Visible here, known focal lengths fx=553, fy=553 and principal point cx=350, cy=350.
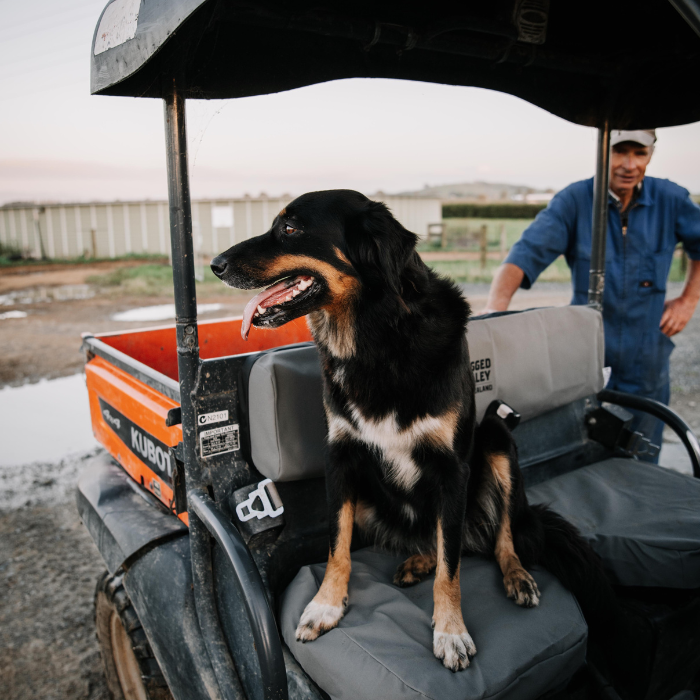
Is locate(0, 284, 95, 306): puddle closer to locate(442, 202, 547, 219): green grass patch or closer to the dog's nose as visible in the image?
the dog's nose

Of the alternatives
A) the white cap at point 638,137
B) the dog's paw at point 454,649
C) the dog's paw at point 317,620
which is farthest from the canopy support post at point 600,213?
the dog's paw at point 317,620

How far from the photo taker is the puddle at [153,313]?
8953 mm

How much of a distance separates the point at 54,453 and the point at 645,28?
14.9 ft

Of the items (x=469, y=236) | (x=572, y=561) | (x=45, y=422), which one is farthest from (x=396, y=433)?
(x=469, y=236)

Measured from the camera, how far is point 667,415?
222 centimetres

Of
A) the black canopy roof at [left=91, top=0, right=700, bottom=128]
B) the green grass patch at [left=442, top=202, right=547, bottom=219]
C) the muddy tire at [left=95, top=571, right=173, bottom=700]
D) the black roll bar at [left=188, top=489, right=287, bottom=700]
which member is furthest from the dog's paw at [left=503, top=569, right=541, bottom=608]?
the green grass patch at [left=442, top=202, right=547, bottom=219]

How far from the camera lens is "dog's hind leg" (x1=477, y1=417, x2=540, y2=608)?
1.54 metres

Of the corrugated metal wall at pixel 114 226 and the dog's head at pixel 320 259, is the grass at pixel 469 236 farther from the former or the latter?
the dog's head at pixel 320 259

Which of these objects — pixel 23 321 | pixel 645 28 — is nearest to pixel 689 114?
pixel 645 28

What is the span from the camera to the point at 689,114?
7.19ft

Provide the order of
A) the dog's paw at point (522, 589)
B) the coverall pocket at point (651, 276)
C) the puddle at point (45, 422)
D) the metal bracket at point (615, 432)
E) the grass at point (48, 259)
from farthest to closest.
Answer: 1. the grass at point (48, 259)
2. the puddle at point (45, 422)
3. the coverall pocket at point (651, 276)
4. the metal bracket at point (615, 432)
5. the dog's paw at point (522, 589)

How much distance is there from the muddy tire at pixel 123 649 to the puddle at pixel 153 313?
703cm

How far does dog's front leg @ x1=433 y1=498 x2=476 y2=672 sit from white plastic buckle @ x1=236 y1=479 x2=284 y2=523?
45cm

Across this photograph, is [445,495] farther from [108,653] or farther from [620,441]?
[108,653]
